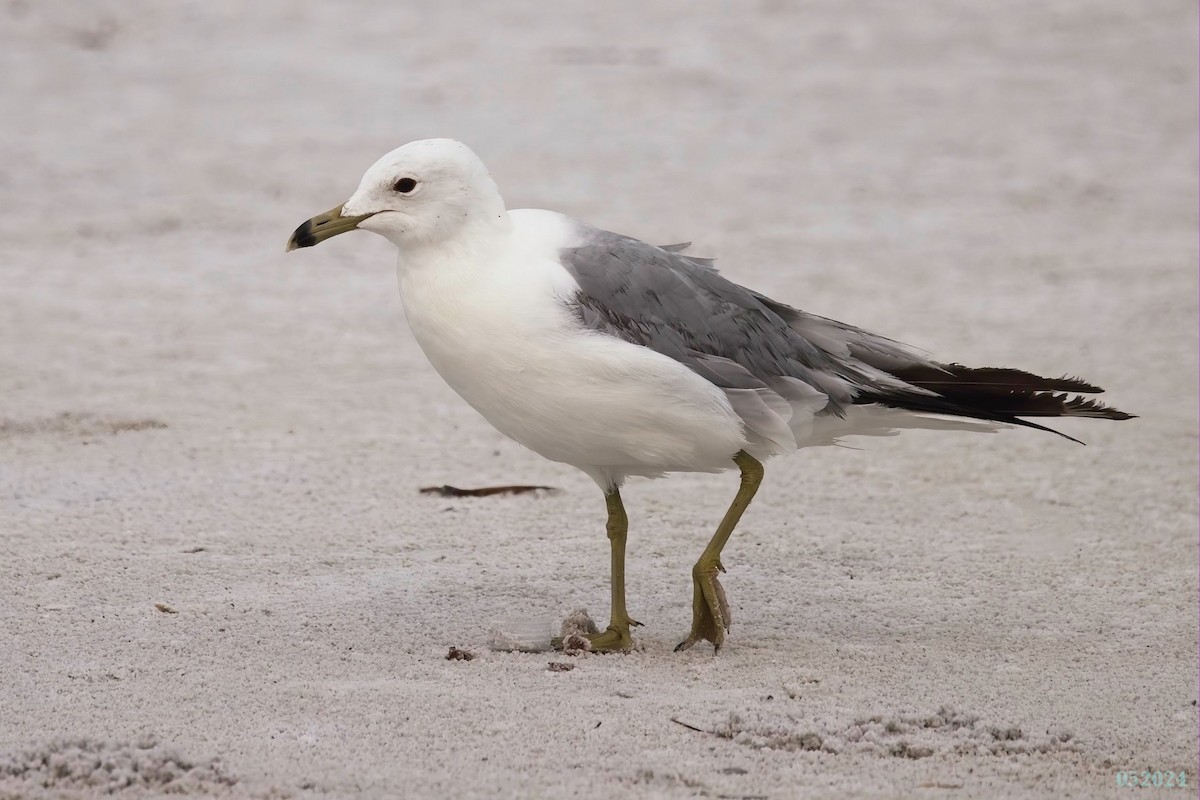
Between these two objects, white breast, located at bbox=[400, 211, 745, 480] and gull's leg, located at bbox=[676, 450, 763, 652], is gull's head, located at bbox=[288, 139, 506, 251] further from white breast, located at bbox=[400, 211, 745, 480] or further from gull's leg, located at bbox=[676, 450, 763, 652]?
gull's leg, located at bbox=[676, 450, 763, 652]

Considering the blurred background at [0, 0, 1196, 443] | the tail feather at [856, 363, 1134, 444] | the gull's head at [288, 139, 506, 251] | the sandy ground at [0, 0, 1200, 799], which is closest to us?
the sandy ground at [0, 0, 1200, 799]

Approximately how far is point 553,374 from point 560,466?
7.98 ft

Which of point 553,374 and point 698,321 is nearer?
point 553,374

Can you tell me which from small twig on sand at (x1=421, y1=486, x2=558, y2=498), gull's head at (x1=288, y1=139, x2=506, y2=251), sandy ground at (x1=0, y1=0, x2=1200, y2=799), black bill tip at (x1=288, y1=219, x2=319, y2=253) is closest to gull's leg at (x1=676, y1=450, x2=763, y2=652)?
sandy ground at (x1=0, y1=0, x2=1200, y2=799)

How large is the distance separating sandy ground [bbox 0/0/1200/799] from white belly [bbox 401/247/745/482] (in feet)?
2.03

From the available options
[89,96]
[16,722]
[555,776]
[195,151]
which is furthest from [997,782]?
[89,96]

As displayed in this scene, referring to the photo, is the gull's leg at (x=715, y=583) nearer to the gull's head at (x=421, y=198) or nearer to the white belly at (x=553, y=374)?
the white belly at (x=553, y=374)

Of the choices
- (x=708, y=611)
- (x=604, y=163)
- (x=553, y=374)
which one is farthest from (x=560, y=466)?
(x=604, y=163)

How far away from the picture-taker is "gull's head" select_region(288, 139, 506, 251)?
4.23 metres

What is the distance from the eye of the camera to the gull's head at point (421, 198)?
167 inches

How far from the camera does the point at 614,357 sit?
4.14 m

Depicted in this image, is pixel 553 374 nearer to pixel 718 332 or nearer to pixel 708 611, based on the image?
pixel 718 332

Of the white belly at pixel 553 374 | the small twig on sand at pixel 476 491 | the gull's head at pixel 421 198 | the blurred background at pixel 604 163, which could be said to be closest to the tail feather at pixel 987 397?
the white belly at pixel 553 374

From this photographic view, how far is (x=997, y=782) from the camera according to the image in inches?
142
